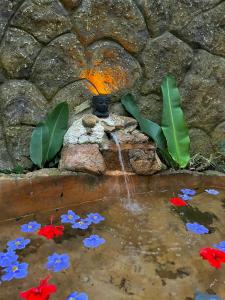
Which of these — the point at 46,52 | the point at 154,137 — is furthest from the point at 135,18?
the point at 154,137

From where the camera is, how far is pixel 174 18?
3109 millimetres

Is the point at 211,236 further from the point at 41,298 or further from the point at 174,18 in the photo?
the point at 174,18

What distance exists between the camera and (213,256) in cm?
215

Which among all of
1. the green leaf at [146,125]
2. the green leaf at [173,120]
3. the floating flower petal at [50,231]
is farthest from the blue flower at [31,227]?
the green leaf at [173,120]

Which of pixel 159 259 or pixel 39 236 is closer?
pixel 159 259

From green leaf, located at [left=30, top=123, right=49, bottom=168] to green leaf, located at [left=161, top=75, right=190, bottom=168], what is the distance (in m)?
1.05

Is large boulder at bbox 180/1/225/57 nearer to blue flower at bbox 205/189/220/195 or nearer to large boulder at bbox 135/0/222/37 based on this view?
large boulder at bbox 135/0/222/37

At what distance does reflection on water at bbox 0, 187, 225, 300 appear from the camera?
6.05 ft

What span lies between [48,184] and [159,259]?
94cm

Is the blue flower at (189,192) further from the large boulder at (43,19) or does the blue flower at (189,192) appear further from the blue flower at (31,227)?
the large boulder at (43,19)

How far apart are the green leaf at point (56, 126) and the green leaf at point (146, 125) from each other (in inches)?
22.2

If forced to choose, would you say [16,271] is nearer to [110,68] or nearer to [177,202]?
[177,202]

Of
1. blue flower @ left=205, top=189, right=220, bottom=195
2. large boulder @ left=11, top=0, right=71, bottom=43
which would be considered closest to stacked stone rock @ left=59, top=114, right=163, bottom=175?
blue flower @ left=205, top=189, right=220, bottom=195

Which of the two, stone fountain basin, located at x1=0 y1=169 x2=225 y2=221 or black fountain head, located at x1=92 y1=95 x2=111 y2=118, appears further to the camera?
black fountain head, located at x1=92 y1=95 x2=111 y2=118
